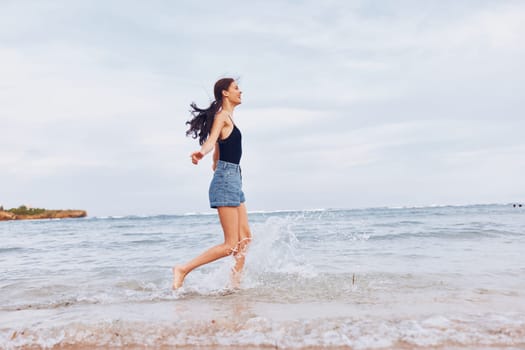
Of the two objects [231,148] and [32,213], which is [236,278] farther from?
[32,213]

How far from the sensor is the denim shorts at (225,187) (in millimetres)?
4641

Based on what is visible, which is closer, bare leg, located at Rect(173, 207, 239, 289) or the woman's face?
bare leg, located at Rect(173, 207, 239, 289)

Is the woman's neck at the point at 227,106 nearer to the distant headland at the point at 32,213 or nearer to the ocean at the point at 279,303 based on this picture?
the ocean at the point at 279,303

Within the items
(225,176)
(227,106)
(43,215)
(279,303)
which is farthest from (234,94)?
(43,215)

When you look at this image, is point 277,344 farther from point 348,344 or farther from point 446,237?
point 446,237

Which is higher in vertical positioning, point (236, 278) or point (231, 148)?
point (231, 148)

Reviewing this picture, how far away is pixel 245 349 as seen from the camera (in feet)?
8.93

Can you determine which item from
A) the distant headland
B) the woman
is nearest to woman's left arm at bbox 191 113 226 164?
the woman

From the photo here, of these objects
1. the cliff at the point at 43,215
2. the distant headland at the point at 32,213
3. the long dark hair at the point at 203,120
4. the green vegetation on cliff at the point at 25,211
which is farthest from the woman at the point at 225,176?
the green vegetation on cliff at the point at 25,211

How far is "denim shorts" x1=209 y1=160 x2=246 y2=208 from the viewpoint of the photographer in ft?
15.2

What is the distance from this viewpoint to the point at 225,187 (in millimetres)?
4652

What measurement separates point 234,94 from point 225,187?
3.15 feet

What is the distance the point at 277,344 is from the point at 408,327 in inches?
32.6

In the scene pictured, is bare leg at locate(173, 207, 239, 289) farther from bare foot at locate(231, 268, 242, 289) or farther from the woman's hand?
the woman's hand
